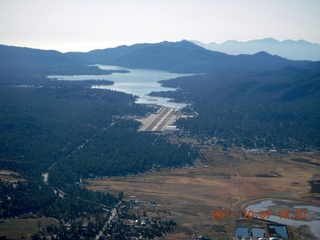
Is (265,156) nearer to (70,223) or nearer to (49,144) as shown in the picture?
(49,144)

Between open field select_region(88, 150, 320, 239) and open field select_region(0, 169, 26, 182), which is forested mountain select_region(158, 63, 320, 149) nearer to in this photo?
open field select_region(88, 150, 320, 239)

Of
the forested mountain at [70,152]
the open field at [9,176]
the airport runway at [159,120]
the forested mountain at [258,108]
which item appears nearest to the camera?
the forested mountain at [70,152]

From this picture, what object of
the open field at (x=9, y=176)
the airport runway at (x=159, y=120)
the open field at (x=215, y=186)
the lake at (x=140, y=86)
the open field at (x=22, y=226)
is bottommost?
the open field at (x=22, y=226)

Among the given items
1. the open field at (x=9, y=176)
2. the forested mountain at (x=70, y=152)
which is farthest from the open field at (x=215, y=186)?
the open field at (x=9, y=176)

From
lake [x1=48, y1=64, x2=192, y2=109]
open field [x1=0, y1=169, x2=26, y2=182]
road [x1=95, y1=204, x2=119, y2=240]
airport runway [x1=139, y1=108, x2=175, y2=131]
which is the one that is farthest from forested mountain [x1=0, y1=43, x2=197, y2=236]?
lake [x1=48, y1=64, x2=192, y2=109]

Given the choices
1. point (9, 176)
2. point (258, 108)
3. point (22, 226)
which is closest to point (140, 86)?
point (258, 108)

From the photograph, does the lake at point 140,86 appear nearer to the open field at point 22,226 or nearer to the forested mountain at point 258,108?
the forested mountain at point 258,108

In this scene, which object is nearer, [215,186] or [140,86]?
[215,186]

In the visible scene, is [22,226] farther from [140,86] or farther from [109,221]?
[140,86]

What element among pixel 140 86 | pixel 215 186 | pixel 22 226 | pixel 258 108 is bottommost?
pixel 22 226
